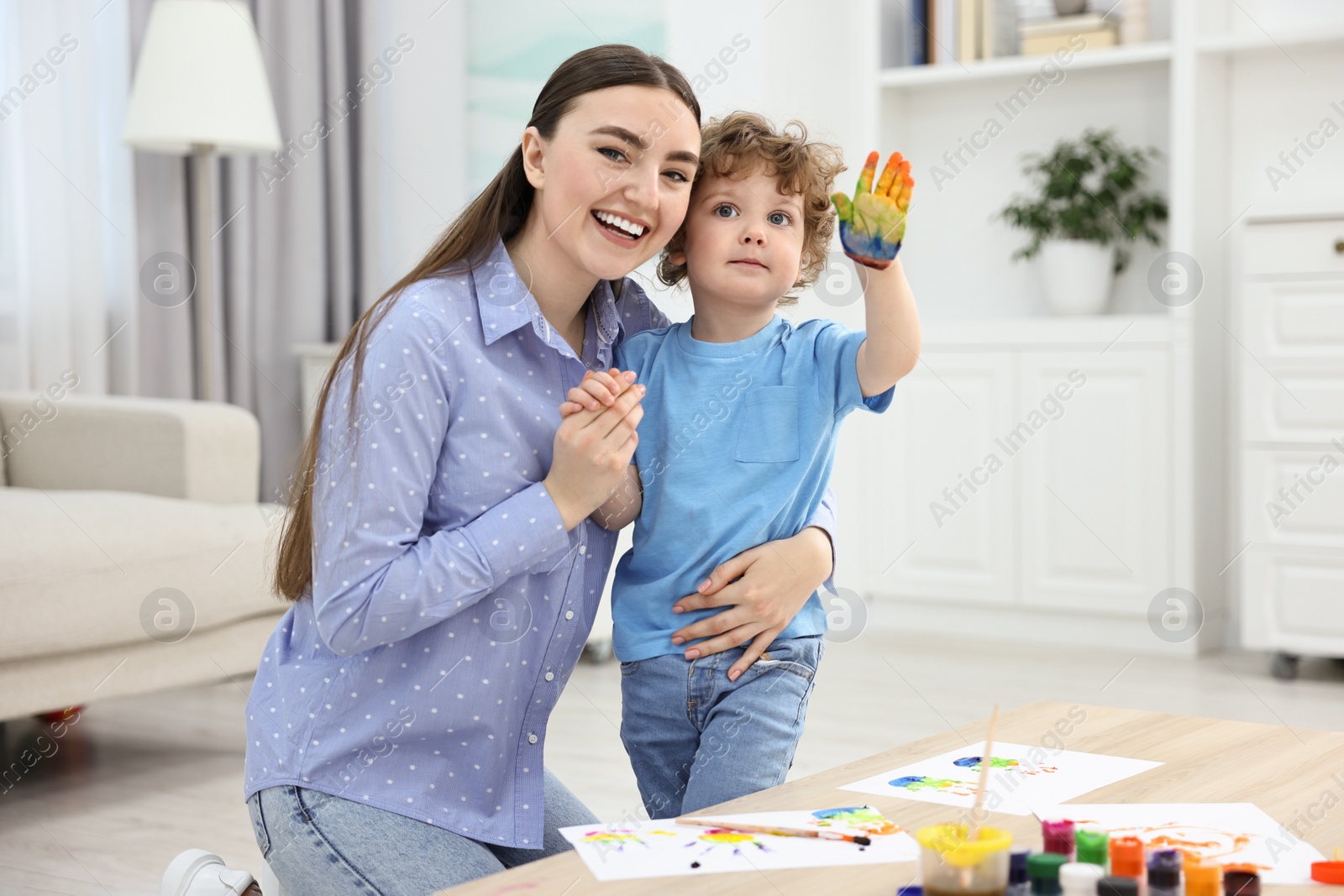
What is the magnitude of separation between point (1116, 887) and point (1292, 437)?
2657mm

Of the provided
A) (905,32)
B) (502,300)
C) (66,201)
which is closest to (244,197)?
(66,201)

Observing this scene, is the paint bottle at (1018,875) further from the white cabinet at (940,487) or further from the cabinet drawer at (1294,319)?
the white cabinet at (940,487)

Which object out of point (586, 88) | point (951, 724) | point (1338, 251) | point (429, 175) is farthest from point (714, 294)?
point (429, 175)

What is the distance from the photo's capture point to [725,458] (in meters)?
1.23

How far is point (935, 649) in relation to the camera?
3.52 metres

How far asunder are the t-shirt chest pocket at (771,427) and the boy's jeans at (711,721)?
0.56 feet

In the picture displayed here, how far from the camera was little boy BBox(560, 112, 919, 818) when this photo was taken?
3.90 feet

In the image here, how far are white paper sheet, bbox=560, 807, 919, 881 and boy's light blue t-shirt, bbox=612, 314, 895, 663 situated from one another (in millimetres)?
325

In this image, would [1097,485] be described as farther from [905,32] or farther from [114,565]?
[114,565]

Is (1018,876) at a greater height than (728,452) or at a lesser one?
lesser

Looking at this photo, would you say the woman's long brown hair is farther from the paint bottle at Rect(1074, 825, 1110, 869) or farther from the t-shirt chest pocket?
the paint bottle at Rect(1074, 825, 1110, 869)

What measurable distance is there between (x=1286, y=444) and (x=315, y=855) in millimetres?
2669

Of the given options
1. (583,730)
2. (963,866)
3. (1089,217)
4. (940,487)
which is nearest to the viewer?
(963,866)

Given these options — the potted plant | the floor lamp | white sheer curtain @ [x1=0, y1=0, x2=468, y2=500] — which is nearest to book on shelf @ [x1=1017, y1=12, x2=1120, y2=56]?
the potted plant
